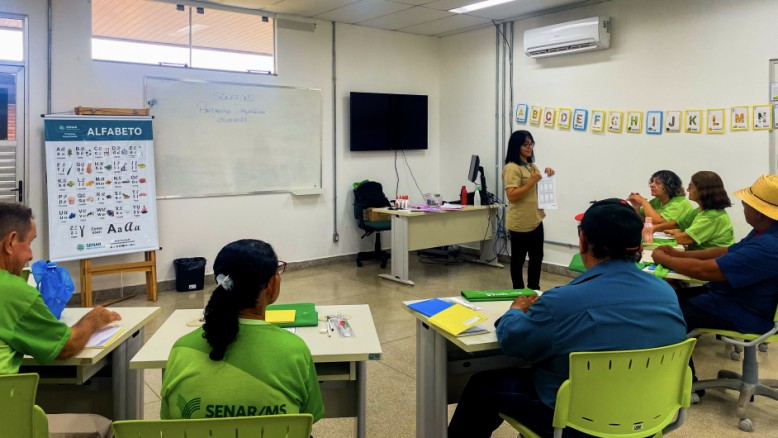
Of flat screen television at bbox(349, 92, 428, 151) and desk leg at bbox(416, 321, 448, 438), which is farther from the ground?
flat screen television at bbox(349, 92, 428, 151)

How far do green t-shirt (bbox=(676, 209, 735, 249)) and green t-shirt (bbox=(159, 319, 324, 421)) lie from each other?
10.4ft

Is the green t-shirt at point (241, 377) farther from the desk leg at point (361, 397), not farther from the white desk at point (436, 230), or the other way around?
the white desk at point (436, 230)

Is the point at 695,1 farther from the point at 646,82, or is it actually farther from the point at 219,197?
the point at 219,197

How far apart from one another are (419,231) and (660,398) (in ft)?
14.4

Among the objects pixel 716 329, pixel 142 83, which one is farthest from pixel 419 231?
pixel 716 329

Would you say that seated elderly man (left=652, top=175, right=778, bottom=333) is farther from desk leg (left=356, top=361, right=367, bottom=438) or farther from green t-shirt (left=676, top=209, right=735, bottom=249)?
desk leg (left=356, top=361, right=367, bottom=438)

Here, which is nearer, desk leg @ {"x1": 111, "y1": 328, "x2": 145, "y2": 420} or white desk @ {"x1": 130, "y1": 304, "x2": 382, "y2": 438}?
white desk @ {"x1": 130, "y1": 304, "x2": 382, "y2": 438}

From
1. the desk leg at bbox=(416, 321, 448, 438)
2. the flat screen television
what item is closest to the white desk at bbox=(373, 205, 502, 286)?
the flat screen television

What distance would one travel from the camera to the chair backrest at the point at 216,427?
4.25 feet

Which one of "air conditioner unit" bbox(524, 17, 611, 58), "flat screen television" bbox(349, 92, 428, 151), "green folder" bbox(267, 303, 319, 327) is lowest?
"green folder" bbox(267, 303, 319, 327)

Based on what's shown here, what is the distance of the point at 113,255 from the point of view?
541 centimetres

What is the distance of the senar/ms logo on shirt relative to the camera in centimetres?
143

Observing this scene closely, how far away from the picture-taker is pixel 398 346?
4.13 metres

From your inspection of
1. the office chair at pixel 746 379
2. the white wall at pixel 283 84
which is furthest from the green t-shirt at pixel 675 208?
the white wall at pixel 283 84
